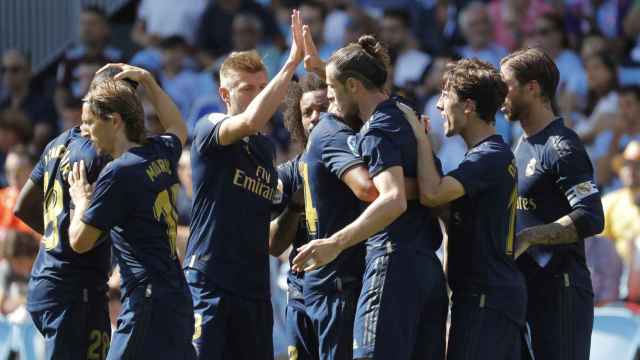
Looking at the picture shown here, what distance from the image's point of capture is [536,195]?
6941 mm

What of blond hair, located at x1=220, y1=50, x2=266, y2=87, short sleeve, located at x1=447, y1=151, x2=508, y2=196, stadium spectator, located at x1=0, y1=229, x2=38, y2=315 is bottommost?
stadium spectator, located at x1=0, y1=229, x2=38, y2=315

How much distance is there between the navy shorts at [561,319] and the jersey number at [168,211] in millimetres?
1967

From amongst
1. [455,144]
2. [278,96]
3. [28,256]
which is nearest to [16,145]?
[28,256]

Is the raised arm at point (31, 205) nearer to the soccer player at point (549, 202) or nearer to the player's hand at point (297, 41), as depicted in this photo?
the player's hand at point (297, 41)

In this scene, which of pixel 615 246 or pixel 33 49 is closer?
pixel 615 246

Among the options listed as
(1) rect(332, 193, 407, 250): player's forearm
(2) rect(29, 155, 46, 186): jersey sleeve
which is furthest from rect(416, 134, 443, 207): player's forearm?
(2) rect(29, 155, 46, 186): jersey sleeve

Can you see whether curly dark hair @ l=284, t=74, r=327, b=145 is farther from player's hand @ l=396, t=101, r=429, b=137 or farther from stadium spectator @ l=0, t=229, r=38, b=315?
stadium spectator @ l=0, t=229, r=38, b=315

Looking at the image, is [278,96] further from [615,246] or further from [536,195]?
[615,246]

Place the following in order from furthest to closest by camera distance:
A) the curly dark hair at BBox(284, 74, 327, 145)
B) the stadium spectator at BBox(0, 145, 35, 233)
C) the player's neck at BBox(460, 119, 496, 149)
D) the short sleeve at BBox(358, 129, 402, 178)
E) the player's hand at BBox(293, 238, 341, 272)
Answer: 1. the stadium spectator at BBox(0, 145, 35, 233)
2. the curly dark hair at BBox(284, 74, 327, 145)
3. the player's neck at BBox(460, 119, 496, 149)
4. the short sleeve at BBox(358, 129, 402, 178)
5. the player's hand at BBox(293, 238, 341, 272)

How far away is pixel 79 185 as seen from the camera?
648 centimetres

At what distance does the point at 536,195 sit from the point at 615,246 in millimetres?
3587

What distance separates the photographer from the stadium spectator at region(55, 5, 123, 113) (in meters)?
14.5

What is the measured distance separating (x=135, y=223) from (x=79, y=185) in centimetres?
36

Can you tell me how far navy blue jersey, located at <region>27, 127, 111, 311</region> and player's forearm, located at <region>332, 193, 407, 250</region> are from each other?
1.46 m
